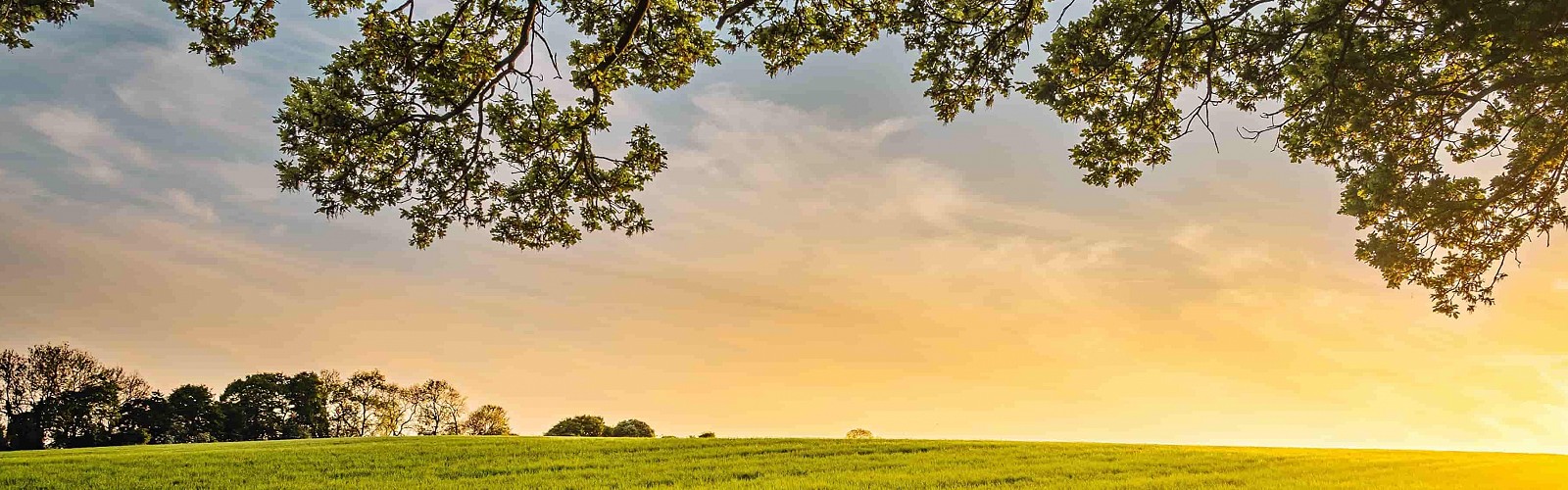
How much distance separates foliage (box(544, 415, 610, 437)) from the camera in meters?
63.2

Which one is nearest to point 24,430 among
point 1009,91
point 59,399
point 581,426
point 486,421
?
point 59,399

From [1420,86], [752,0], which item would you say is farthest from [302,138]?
[1420,86]

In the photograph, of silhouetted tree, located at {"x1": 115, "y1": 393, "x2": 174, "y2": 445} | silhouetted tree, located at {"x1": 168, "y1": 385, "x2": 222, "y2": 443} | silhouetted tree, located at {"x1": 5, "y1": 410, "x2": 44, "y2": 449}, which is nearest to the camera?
silhouetted tree, located at {"x1": 5, "y1": 410, "x2": 44, "y2": 449}

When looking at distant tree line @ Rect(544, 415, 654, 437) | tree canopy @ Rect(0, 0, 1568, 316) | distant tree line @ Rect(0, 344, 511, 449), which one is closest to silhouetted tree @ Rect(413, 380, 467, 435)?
→ distant tree line @ Rect(0, 344, 511, 449)

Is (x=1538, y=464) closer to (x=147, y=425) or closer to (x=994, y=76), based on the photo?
(x=994, y=76)

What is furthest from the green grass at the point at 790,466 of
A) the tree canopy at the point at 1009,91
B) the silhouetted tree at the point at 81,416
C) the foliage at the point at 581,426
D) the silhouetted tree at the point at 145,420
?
the silhouetted tree at the point at 145,420

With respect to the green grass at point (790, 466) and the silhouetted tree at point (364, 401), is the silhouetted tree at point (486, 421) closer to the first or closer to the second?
the silhouetted tree at point (364, 401)

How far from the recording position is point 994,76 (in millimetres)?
12930

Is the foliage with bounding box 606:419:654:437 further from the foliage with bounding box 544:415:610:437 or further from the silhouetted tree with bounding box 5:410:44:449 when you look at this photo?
the silhouetted tree with bounding box 5:410:44:449

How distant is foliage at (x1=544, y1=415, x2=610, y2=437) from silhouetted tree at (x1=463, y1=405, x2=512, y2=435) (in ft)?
70.5

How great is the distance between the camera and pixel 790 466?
22.4 m

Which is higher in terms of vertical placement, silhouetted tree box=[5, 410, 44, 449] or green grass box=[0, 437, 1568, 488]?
green grass box=[0, 437, 1568, 488]

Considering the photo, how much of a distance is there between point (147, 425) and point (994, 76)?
83.7m

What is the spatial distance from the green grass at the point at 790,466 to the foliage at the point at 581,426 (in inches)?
1321
